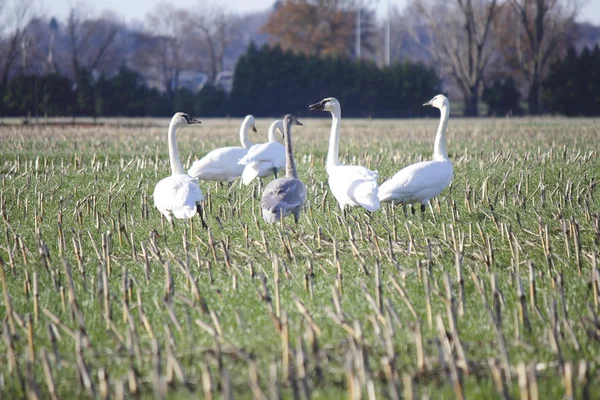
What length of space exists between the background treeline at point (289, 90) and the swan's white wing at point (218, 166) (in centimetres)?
3964

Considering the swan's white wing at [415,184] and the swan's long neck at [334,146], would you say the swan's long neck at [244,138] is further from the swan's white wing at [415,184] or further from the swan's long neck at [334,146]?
the swan's white wing at [415,184]

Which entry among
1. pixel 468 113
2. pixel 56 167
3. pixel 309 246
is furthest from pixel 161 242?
pixel 468 113

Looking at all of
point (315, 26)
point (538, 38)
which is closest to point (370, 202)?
point (538, 38)

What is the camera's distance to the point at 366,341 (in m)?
4.48

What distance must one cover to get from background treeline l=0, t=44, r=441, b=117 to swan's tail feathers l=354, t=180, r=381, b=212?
142ft

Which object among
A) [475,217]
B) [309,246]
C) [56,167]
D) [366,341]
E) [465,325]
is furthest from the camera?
[56,167]

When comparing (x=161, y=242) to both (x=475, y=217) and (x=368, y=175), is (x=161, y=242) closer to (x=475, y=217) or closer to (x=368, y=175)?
(x=368, y=175)

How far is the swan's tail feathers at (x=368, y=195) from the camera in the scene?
812 centimetres

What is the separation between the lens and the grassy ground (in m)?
3.88

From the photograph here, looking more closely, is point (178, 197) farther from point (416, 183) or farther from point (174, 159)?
point (416, 183)

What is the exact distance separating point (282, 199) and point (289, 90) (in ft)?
147

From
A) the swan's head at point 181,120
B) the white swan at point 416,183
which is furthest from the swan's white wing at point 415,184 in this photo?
the swan's head at point 181,120

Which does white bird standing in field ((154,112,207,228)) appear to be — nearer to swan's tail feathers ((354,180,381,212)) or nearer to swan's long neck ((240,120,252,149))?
swan's tail feathers ((354,180,381,212))

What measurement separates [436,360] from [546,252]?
259 centimetres
